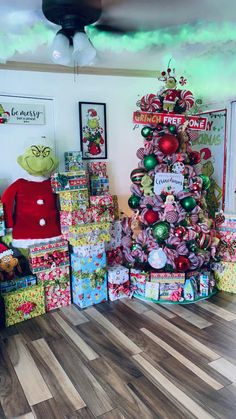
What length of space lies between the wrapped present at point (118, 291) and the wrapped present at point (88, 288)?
0.05m

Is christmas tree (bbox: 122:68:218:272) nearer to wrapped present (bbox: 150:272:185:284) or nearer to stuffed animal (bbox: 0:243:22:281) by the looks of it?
wrapped present (bbox: 150:272:185:284)

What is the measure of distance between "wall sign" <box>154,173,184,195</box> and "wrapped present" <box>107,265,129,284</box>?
751 millimetres

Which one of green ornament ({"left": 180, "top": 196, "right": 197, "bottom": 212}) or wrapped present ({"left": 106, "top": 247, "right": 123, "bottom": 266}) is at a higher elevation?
green ornament ({"left": 180, "top": 196, "right": 197, "bottom": 212})

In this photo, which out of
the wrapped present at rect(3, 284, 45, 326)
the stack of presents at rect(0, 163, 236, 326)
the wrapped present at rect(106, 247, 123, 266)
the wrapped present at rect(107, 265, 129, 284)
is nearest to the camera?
the wrapped present at rect(3, 284, 45, 326)

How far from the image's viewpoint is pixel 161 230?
2.82m

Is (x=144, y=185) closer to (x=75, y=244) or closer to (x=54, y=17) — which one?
(x=75, y=244)

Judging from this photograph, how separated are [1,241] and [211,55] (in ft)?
8.74

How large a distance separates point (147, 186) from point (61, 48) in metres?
1.32

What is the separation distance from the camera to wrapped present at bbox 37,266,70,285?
2755 mm

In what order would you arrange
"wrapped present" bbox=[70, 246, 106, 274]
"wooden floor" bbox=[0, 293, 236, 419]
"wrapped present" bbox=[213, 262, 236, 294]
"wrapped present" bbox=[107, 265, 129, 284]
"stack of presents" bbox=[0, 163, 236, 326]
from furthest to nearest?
1. "wrapped present" bbox=[213, 262, 236, 294]
2. "wrapped present" bbox=[107, 265, 129, 284]
3. "wrapped present" bbox=[70, 246, 106, 274]
4. "stack of presents" bbox=[0, 163, 236, 326]
5. "wooden floor" bbox=[0, 293, 236, 419]

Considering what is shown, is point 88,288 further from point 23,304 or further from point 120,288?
point 23,304

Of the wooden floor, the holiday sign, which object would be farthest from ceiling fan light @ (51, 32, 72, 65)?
the wooden floor

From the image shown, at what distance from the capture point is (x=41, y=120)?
9.91ft

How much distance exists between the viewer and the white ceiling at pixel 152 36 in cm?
196
